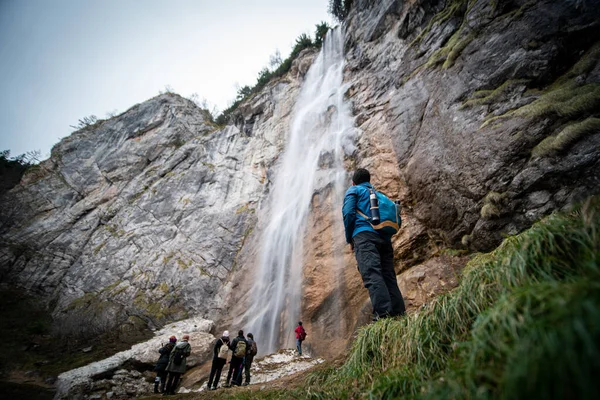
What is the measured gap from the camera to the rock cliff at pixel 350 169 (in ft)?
15.9

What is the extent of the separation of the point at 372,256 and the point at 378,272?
0.72ft

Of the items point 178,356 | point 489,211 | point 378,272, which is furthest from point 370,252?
point 178,356

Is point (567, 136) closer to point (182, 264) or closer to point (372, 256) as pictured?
point (372, 256)

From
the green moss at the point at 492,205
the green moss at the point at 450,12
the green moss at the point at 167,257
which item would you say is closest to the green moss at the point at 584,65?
the green moss at the point at 492,205

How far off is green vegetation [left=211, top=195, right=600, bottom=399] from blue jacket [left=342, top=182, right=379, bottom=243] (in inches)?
50.4

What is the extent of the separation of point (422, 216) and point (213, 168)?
1532 cm

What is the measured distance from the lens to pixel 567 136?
4.07 meters

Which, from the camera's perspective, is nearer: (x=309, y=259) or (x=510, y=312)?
(x=510, y=312)

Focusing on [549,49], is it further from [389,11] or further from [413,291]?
[389,11]

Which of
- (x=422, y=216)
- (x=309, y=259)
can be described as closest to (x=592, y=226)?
(x=422, y=216)

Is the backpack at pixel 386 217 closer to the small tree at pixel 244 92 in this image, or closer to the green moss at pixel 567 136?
the green moss at pixel 567 136

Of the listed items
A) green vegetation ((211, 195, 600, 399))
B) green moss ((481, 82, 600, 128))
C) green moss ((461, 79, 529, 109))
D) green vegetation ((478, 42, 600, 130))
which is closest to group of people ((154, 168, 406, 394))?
green vegetation ((211, 195, 600, 399))

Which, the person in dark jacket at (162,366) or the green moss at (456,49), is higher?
the green moss at (456,49)

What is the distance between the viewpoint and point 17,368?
9.62 meters
